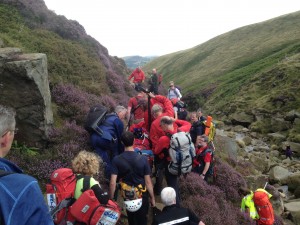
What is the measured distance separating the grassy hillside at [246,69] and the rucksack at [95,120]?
1416 inches

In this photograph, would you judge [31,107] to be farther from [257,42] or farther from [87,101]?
[257,42]

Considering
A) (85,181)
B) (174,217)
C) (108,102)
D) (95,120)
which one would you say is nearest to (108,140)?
(95,120)

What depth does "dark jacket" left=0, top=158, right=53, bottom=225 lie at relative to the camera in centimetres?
220

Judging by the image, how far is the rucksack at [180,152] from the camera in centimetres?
707

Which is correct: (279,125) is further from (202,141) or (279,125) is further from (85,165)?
(85,165)

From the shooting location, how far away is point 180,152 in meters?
7.08

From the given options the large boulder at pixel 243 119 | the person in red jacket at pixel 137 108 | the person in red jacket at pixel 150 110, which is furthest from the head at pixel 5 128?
the large boulder at pixel 243 119

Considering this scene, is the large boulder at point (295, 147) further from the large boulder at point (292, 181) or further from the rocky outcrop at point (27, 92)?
the rocky outcrop at point (27, 92)

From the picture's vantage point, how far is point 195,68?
3981 inches

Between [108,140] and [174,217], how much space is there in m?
3.10

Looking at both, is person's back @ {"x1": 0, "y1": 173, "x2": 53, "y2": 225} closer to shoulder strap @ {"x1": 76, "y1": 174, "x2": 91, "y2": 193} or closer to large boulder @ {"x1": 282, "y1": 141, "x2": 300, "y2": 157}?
shoulder strap @ {"x1": 76, "y1": 174, "x2": 91, "y2": 193}

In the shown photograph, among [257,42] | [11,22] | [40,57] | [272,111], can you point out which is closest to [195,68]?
[257,42]

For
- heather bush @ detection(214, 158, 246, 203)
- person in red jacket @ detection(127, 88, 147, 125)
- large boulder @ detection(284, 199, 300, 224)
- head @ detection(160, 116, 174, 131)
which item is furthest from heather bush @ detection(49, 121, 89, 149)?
large boulder @ detection(284, 199, 300, 224)

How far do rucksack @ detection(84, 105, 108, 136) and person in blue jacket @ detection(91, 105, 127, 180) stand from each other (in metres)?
0.10
